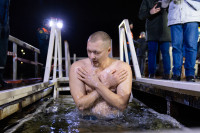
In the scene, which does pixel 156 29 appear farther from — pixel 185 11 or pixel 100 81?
pixel 100 81

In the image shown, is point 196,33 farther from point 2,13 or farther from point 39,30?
point 39,30

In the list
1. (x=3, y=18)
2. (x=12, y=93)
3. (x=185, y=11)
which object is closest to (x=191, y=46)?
(x=185, y=11)

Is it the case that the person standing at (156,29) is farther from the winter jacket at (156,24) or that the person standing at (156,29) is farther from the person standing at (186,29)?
the person standing at (186,29)

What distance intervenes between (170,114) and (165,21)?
2295mm

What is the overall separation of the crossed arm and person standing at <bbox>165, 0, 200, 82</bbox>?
3.83ft

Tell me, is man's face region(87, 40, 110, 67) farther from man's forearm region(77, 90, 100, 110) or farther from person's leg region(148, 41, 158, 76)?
person's leg region(148, 41, 158, 76)

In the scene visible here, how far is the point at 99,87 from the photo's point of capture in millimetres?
1630

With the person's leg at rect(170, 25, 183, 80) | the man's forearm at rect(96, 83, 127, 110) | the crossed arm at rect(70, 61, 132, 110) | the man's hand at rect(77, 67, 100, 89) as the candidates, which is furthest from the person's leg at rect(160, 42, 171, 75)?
the man's hand at rect(77, 67, 100, 89)

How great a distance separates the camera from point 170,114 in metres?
2.01

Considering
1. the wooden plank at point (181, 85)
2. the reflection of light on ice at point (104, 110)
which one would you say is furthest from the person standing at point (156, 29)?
the reflection of light on ice at point (104, 110)

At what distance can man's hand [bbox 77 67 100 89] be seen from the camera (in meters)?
1.68

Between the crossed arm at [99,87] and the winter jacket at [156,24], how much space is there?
190 cm

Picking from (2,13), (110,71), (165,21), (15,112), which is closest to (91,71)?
(110,71)

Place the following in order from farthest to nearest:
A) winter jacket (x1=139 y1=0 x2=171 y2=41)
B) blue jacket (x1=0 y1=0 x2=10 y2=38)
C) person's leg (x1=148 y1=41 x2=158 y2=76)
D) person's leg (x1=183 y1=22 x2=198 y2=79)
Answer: person's leg (x1=148 y1=41 x2=158 y2=76) → winter jacket (x1=139 y1=0 x2=171 y2=41) → person's leg (x1=183 y1=22 x2=198 y2=79) → blue jacket (x1=0 y1=0 x2=10 y2=38)
